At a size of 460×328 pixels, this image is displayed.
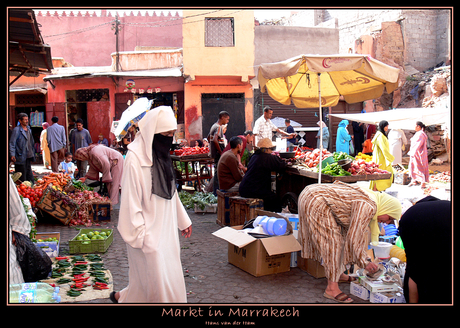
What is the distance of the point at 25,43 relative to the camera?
739 centimetres

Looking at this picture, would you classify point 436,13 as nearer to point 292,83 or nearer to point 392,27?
point 392,27

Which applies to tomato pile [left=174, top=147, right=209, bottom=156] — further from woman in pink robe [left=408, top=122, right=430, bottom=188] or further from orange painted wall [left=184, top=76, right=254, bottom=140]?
orange painted wall [left=184, top=76, right=254, bottom=140]

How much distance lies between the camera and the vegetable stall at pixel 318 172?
6.02 meters

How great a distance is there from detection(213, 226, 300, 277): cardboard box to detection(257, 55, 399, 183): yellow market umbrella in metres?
1.49

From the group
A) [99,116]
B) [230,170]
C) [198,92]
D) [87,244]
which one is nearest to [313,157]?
[230,170]

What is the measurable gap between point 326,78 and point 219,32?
10132 millimetres

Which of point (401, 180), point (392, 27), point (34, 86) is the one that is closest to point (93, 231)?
point (401, 180)

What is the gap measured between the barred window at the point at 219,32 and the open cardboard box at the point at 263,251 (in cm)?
1271

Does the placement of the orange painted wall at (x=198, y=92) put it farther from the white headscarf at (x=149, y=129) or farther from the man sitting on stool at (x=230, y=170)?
the white headscarf at (x=149, y=129)

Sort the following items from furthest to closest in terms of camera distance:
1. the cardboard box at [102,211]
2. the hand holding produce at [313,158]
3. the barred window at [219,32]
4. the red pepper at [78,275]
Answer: the barred window at [219,32]
the cardboard box at [102,211]
the hand holding produce at [313,158]
the red pepper at [78,275]

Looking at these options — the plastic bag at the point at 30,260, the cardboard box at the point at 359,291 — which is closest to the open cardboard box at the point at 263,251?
the cardboard box at the point at 359,291

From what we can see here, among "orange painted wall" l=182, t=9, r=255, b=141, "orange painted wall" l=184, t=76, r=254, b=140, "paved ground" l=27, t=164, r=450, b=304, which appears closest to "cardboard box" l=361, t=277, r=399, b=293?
"paved ground" l=27, t=164, r=450, b=304

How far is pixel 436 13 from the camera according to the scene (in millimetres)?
18703

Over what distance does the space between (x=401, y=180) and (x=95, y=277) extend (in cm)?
961
